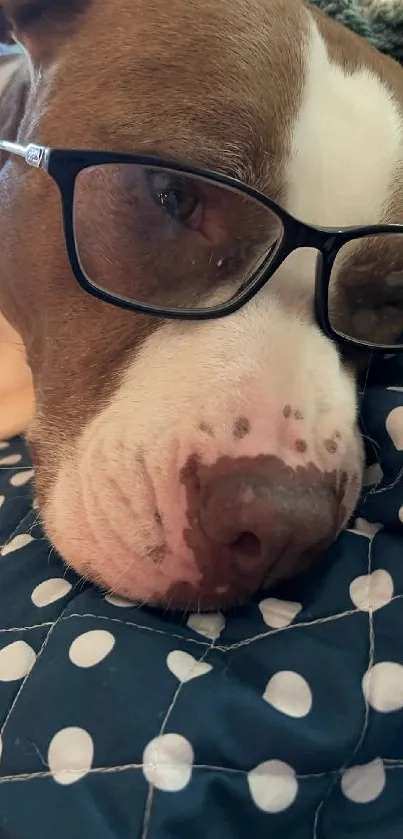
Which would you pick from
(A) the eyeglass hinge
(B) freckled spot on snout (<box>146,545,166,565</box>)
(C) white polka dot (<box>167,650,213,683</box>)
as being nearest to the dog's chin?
(B) freckled spot on snout (<box>146,545,166,565</box>)

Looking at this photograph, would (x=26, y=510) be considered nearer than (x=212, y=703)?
No

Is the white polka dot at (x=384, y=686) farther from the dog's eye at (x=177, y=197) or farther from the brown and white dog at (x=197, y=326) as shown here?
the dog's eye at (x=177, y=197)

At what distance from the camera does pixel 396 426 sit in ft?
3.71

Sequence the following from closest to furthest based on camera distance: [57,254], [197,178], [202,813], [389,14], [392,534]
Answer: [202,813] < [392,534] < [197,178] < [57,254] < [389,14]

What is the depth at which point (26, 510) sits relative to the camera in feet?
4.48

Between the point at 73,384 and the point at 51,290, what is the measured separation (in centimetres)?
17

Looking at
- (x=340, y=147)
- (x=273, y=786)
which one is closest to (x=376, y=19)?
(x=340, y=147)

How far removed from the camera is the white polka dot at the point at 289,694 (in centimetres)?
87

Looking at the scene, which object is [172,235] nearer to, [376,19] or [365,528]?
[365,528]

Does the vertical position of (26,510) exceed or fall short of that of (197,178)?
it falls short

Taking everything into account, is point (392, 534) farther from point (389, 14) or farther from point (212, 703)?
point (389, 14)

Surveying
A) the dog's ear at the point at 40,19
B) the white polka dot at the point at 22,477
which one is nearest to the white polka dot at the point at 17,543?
the white polka dot at the point at 22,477

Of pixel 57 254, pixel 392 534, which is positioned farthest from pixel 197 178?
pixel 392 534

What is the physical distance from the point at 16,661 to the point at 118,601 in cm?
14
